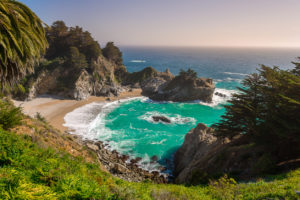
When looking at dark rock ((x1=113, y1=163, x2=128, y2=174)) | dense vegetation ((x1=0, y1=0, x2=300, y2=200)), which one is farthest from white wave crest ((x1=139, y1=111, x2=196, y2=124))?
dense vegetation ((x1=0, y1=0, x2=300, y2=200))

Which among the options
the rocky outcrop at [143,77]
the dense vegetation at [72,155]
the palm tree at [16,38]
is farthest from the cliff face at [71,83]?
the palm tree at [16,38]

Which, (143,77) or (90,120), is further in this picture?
(143,77)

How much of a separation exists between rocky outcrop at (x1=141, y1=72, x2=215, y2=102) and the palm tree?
156ft

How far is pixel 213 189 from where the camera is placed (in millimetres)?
7094

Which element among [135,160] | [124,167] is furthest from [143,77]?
[124,167]

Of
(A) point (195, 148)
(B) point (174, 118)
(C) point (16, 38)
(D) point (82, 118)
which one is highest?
(C) point (16, 38)

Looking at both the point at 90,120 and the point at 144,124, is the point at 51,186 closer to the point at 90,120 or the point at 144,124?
the point at 144,124

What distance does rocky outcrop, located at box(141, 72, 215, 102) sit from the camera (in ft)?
172

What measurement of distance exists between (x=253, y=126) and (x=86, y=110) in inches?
1453

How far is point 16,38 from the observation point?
579 centimetres

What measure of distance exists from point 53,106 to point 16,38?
39.2 meters

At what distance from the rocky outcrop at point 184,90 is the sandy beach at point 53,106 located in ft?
64.8

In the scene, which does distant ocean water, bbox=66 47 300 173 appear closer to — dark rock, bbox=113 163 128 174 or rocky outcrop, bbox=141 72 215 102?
rocky outcrop, bbox=141 72 215 102

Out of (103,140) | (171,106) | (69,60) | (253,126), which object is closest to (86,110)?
(103,140)
